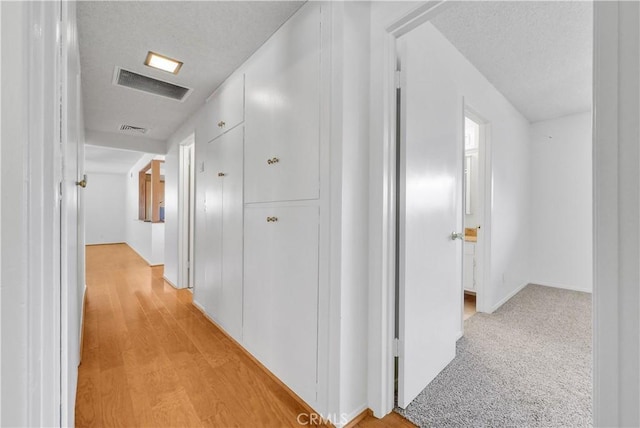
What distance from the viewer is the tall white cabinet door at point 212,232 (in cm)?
257

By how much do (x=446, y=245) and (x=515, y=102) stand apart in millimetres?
2794

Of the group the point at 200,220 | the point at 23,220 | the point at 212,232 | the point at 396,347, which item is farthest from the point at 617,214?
the point at 200,220

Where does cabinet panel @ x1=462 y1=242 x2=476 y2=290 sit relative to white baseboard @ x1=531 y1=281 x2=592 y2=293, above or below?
above

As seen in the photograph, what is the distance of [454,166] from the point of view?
6.42 feet

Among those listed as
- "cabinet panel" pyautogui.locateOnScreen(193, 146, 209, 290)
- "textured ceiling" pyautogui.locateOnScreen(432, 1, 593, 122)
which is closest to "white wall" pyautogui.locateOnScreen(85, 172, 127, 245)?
"cabinet panel" pyautogui.locateOnScreen(193, 146, 209, 290)

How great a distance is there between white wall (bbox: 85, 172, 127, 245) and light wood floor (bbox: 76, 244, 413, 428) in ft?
25.6

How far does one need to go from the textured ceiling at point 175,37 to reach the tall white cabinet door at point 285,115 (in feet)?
0.50

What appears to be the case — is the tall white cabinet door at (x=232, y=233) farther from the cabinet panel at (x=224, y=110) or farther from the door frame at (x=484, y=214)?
the door frame at (x=484, y=214)

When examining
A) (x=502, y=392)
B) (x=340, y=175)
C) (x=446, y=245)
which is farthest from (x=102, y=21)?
(x=502, y=392)

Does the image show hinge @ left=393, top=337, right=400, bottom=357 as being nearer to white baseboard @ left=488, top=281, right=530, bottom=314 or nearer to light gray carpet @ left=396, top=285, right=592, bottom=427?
light gray carpet @ left=396, top=285, right=592, bottom=427

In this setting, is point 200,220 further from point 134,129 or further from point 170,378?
point 134,129

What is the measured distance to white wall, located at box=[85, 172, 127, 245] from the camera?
29.5 ft

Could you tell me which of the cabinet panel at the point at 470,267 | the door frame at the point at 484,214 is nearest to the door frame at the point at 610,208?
the door frame at the point at 484,214

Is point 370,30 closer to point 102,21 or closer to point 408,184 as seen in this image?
point 408,184
